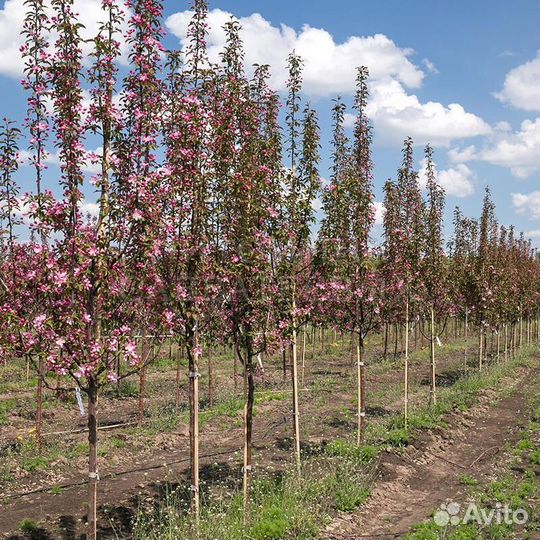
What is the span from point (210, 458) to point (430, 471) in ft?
17.4

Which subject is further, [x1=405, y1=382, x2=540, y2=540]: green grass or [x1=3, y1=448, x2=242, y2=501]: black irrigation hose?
[x1=3, y1=448, x2=242, y2=501]: black irrigation hose

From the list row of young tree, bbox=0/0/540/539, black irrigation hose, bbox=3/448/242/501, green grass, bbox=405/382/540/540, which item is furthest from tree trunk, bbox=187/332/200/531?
black irrigation hose, bbox=3/448/242/501

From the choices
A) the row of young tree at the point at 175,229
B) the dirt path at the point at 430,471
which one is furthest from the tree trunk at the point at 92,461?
the dirt path at the point at 430,471

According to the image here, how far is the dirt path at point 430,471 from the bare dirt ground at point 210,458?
3 cm

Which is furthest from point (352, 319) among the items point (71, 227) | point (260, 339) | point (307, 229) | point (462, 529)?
point (71, 227)

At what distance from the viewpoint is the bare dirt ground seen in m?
10.2

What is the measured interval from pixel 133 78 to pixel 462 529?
8.45 metres

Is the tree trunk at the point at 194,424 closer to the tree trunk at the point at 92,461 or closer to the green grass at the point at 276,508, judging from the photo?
the green grass at the point at 276,508

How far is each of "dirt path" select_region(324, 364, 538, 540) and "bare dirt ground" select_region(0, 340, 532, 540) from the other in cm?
3

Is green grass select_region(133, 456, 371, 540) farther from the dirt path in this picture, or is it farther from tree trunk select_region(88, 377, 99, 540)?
tree trunk select_region(88, 377, 99, 540)

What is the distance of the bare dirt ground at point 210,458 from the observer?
10171 millimetres

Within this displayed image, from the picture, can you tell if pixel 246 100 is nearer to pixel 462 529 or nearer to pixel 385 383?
pixel 462 529

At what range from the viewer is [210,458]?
1368 centimetres

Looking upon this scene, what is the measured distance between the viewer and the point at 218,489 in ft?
36.7
